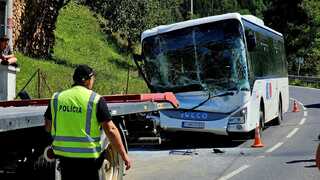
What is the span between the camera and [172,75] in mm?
15633

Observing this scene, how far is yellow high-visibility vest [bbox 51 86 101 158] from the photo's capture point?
5957 mm

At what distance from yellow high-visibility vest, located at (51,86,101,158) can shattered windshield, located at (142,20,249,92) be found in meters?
9.32

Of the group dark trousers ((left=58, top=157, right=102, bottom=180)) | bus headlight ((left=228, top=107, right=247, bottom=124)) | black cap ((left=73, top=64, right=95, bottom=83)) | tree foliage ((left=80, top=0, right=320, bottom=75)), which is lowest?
bus headlight ((left=228, top=107, right=247, bottom=124))

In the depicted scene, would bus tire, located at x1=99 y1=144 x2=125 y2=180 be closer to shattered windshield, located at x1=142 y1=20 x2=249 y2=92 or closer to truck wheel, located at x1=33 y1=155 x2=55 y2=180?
truck wheel, located at x1=33 y1=155 x2=55 y2=180

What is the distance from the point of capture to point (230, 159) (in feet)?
43.4

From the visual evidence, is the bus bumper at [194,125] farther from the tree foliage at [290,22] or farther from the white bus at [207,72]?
the tree foliage at [290,22]

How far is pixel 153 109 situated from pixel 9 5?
8552 mm

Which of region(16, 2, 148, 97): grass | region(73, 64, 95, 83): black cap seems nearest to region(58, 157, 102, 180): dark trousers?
region(73, 64, 95, 83): black cap

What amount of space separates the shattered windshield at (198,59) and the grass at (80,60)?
255 inches

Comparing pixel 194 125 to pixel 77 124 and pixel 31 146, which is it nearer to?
pixel 31 146

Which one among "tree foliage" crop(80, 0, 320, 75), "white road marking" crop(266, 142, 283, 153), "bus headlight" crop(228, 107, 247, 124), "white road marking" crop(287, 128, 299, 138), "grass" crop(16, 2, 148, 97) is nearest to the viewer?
"white road marking" crop(266, 142, 283, 153)

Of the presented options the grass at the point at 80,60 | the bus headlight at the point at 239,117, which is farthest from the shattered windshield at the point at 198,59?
the grass at the point at 80,60

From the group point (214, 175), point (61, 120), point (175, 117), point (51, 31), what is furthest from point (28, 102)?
point (51, 31)

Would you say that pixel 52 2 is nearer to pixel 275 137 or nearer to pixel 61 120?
pixel 275 137
